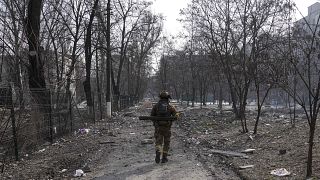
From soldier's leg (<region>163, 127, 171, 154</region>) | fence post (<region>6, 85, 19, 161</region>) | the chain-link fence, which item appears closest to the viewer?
fence post (<region>6, 85, 19, 161</region>)

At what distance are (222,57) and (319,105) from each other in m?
20.1

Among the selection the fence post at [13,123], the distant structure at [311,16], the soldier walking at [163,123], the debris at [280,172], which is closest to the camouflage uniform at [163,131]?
the soldier walking at [163,123]

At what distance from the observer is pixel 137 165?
10.7 meters

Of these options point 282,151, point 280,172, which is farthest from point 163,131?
point 280,172

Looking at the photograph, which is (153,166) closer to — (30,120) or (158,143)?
(158,143)

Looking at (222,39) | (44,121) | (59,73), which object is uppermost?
(222,39)

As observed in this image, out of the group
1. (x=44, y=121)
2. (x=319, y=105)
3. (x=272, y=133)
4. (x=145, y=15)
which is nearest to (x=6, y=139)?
(x=44, y=121)

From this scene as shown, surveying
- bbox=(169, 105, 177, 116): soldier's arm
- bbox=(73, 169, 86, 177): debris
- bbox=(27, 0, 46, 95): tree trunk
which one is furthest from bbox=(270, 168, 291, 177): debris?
bbox=(27, 0, 46, 95): tree trunk

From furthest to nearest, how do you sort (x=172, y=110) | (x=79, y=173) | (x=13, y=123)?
1. (x=172, y=110)
2. (x=13, y=123)
3. (x=79, y=173)

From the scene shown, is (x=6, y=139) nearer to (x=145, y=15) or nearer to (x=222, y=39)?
(x=222, y=39)

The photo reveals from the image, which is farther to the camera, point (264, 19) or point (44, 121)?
point (264, 19)

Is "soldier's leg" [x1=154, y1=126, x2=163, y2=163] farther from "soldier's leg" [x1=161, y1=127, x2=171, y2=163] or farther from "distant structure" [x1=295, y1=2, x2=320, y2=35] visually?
"distant structure" [x1=295, y1=2, x2=320, y2=35]

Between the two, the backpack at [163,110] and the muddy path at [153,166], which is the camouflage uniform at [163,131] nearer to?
the backpack at [163,110]

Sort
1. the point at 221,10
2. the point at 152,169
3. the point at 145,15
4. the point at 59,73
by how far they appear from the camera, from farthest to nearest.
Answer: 1. the point at 145,15
2. the point at 59,73
3. the point at 221,10
4. the point at 152,169
